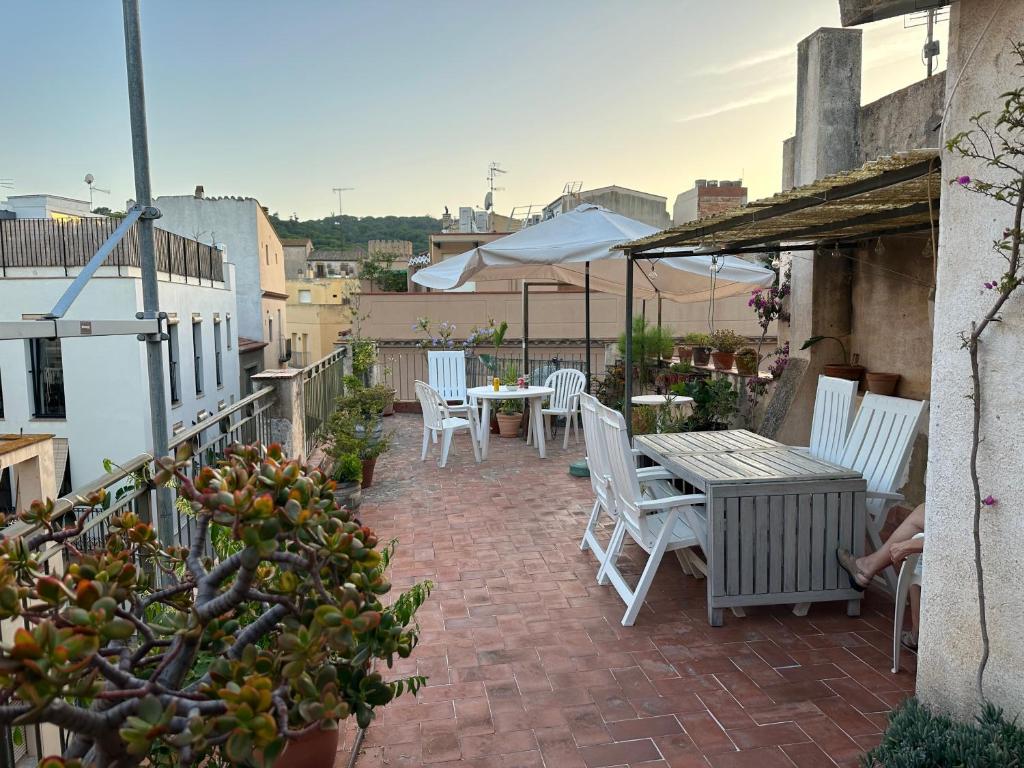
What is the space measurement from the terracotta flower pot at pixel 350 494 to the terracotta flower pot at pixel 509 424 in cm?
323

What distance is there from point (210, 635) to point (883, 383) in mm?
5322

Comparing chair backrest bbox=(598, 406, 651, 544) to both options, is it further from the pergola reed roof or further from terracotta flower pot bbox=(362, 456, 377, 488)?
terracotta flower pot bbox=(362, 456, 377, 488)

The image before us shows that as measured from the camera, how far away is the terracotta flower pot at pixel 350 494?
5.44 meters

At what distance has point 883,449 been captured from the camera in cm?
385

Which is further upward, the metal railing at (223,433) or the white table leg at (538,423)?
the metal railing at (223,433)

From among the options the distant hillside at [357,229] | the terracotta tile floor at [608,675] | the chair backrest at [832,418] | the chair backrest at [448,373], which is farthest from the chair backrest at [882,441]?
the distant hillside at [357,229]

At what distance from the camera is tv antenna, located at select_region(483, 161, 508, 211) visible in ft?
91.6

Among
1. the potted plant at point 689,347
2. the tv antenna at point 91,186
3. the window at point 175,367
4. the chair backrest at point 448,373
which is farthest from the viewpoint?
the window at point 175,367

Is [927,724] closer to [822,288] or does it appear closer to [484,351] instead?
[822,288]

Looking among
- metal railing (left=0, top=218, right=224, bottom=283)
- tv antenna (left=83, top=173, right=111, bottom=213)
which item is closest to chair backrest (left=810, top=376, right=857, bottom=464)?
metal railing (left=0, top=218, right=224, bottom=283)

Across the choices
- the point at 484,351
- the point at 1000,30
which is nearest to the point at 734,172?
the point at 484,351

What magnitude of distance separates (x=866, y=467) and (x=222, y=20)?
18.2 feet

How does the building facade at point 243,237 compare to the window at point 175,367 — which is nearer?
the window at point 175,367

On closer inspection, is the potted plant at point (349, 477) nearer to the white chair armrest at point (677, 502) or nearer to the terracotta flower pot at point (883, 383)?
the white chair armrest at point (677, 502)
